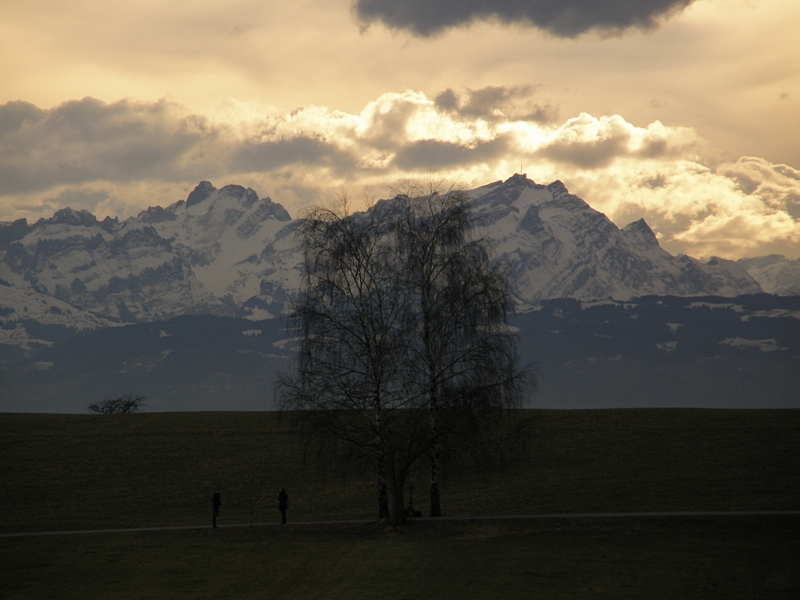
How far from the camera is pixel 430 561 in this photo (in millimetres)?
31406

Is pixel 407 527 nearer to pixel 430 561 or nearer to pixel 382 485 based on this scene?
pixel 382 485

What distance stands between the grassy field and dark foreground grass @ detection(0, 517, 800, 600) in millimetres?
125

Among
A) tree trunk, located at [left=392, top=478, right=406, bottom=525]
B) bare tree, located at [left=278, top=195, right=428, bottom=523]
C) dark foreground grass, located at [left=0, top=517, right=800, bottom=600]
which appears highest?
bare tree, located at [left=278, top=195, right=428, bottom=523]

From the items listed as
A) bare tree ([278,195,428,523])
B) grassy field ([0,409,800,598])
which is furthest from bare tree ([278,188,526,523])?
grassy field ([0,409,800,598])

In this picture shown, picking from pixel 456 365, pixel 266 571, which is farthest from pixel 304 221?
pixel 266 571

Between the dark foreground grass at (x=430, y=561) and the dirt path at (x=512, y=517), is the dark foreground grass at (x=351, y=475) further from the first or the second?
the dark foreground grass at (x=430, y=561)

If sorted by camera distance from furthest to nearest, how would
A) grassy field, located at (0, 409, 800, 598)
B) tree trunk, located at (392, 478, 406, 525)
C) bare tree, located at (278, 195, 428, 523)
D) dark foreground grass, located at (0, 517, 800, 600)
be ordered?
tree trunk, located at (392, 478, 406, 525)
bare tree, located at (278, 195, 428, 523)
grassy field, located at (0, 409, 800, 598)
dark foreground grass, located at (0, 517, 800, 600)

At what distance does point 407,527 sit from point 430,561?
7289 mm

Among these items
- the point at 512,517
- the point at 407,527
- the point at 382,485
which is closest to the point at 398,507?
the point at 407,527

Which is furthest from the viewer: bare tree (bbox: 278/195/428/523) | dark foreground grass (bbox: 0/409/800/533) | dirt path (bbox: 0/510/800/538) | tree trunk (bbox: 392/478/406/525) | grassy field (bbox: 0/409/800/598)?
dark foreground grass (bbox: 0/409/800/533)

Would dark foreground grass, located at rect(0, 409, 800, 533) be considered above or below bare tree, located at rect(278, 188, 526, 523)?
below

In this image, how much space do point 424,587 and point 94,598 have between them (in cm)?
1073

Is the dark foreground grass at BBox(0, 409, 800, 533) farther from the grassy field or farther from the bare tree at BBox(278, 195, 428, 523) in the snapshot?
the bare tree at BBox(278, 195, 428, 523)

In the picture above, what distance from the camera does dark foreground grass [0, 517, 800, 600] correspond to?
1081 inches
